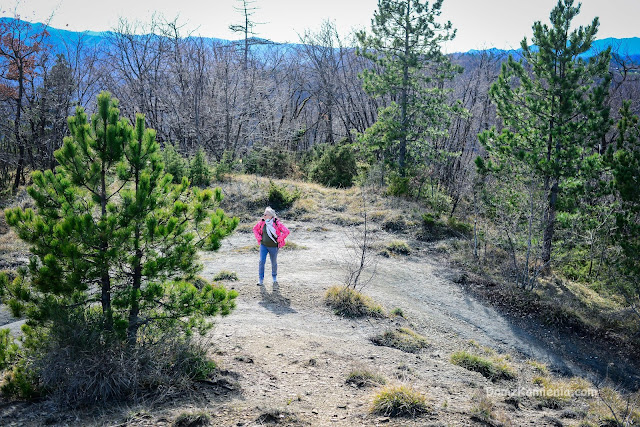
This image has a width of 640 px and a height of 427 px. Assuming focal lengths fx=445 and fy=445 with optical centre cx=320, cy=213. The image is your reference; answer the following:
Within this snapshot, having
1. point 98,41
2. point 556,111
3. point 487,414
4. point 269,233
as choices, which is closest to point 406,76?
point 556,111

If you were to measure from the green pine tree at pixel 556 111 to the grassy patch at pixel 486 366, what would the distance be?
500 cm

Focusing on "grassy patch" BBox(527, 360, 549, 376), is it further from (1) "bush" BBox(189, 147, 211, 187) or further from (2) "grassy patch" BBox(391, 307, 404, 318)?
(1) "bush" BBox(189, 147, 211, 187)

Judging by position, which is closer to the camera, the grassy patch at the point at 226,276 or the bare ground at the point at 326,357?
the bare ground at the point at 326,357

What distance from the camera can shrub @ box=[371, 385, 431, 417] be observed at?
4543 millimetres

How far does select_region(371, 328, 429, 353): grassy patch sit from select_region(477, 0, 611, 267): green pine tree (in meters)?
5.13

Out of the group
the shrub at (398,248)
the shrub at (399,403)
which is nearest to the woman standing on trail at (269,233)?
the shrub at (399,403)

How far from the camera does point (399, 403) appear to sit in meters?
4.60

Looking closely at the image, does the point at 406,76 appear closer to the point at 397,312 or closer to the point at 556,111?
the point at 556,111

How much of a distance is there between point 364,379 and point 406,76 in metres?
16.2

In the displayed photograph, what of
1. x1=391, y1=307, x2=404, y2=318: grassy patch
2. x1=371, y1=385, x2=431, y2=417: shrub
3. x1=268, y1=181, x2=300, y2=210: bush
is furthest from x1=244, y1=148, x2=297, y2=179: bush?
x1=371, y1=385, x2=431, y2=417: shrub

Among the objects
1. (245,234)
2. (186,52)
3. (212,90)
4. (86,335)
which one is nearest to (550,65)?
(245,234)

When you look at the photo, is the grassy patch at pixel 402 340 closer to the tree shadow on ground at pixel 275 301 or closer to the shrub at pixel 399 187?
the tree shadow on ground at pixel 275 301

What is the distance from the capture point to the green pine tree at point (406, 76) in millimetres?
18531

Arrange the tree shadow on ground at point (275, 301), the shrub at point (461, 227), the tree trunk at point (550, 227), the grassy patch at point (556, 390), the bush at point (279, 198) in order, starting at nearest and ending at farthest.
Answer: the grassy patch at point (556, 390) → the tree shadow on ground at point (275, 301) → the tree trunk at point (550, 227) → the shrub at point (461, 227) → the bush at point (279, 198)
